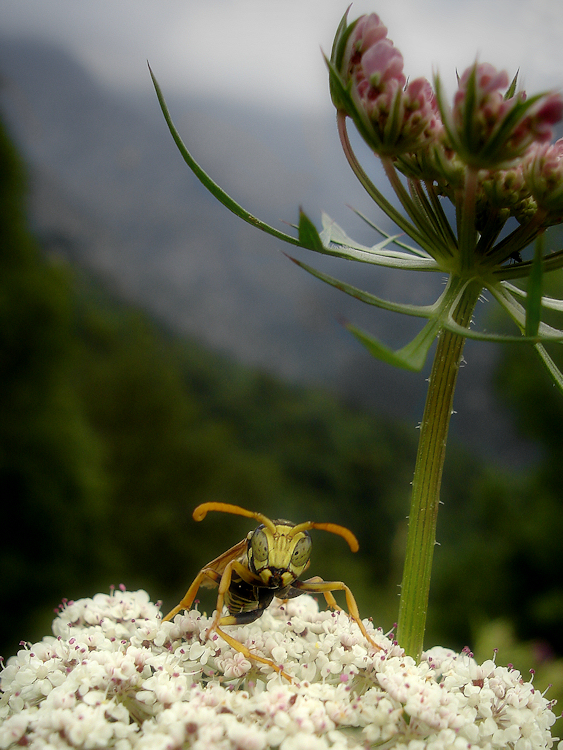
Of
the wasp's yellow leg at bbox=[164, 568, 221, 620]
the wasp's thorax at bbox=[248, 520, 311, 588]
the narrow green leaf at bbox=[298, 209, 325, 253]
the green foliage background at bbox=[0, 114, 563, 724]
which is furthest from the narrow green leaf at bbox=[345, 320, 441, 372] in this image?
the green foliage background at bbox=[0, 114, 563, 724]

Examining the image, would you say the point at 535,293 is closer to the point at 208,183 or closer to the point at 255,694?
the point at 208,183

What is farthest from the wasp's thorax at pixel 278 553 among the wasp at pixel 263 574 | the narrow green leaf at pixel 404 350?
the narrow green leaf at pixel 404 350

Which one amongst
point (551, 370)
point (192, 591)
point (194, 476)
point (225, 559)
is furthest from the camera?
point (194, 476)

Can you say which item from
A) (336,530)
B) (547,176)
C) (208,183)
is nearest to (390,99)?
(547,176)

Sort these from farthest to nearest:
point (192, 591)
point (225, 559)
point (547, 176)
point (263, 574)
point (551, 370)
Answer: point (225, 559) → point (192, 591) → point (263, 574) → point (551, 370) → point (547, 176)

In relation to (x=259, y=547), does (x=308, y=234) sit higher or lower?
higher

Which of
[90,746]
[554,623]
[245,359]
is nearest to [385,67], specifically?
[90,746]
